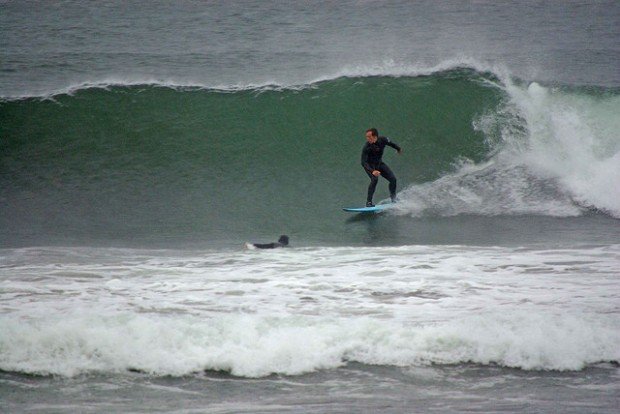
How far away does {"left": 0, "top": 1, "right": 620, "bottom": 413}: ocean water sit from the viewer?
6379 millimetres

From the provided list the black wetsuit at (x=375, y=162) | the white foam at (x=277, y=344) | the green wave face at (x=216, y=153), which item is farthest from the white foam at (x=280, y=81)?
the white foam at (x=277, y=344)

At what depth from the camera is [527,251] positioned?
9.96m

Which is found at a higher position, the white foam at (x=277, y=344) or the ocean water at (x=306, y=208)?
the ocean water at (x=306, y=208)

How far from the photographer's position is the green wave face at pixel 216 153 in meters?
12.2

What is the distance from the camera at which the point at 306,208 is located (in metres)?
12.7

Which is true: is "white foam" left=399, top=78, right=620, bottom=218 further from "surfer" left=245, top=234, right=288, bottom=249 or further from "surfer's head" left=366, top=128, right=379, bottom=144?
"surfer" left=245, top=234, right=288, bottom=249

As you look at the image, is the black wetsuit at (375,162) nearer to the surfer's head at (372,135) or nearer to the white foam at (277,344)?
the surfer's head at (372,135)

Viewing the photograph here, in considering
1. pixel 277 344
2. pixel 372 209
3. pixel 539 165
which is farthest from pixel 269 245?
pixel 539 165

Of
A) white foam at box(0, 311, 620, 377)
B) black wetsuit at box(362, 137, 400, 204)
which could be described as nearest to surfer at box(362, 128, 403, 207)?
black wetsuit at box(362, 137, 400, 204)

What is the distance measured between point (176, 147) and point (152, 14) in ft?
27.5

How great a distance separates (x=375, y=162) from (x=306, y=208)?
1328mm

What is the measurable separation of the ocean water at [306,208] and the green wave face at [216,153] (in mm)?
47

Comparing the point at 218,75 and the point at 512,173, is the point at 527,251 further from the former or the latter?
the point at 218,75

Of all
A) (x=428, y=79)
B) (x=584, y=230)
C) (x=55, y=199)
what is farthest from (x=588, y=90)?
(x=55, y=199)
